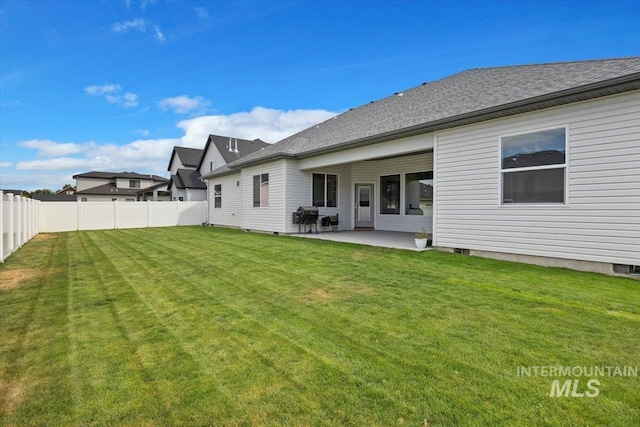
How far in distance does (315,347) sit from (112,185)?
47.5m

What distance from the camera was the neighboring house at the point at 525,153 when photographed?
17.8 ft

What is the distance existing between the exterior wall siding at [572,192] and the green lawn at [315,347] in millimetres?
705

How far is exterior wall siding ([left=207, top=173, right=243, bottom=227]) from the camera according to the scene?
17059 millimetres

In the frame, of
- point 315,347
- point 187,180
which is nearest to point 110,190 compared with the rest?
point 187,180

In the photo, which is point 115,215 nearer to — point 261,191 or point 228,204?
point 228,204

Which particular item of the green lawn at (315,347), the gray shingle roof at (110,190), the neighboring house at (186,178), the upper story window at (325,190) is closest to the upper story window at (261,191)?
the upper story window at (325,190)

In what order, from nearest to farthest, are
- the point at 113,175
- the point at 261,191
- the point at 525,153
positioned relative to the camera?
the point at 525,153, the point at 261,191, the point at 113,175

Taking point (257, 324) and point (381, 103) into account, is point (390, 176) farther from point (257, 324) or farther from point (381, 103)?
point (257, 324)

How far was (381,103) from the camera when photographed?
524 inches

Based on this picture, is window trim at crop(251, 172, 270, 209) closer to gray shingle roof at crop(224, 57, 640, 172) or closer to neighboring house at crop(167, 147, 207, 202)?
gray shingle roof at crop(224, 57, 640, 172)

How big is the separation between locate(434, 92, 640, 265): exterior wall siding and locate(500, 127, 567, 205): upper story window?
0.47 feet

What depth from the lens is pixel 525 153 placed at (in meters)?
6.55

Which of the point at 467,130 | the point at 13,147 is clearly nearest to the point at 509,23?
the point at 467,130

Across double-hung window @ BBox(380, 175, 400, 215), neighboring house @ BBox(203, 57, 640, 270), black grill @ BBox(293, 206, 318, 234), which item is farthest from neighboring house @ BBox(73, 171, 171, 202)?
neighboring house @ BBox(203, 57, 640, 270)
